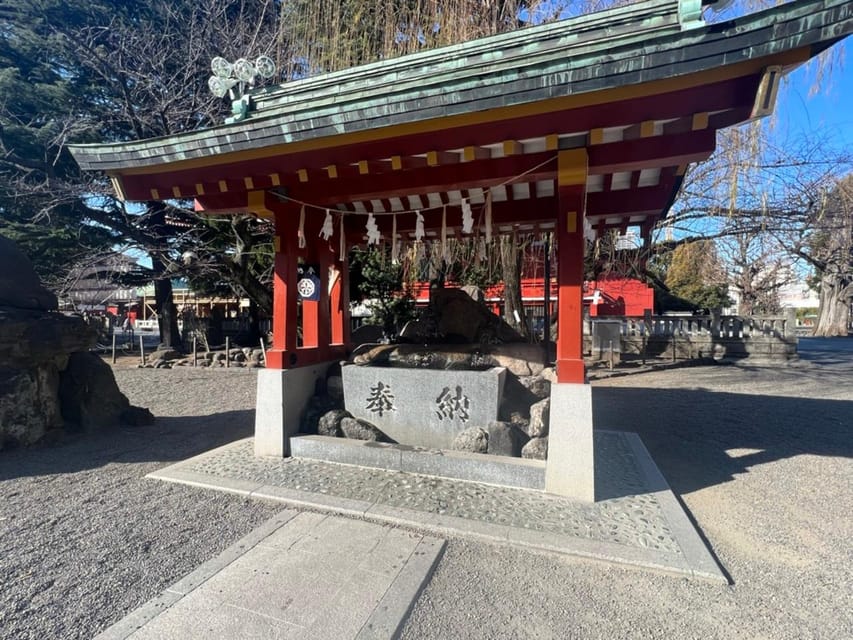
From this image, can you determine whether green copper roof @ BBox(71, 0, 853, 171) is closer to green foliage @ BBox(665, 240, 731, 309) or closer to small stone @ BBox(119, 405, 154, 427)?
small stone @ BBox(119, 405, 154, 427)

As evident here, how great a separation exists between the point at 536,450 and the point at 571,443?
0.51 m

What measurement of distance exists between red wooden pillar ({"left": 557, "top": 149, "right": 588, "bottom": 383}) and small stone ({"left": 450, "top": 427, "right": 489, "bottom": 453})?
1.05m

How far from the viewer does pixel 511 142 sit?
11.2 feet

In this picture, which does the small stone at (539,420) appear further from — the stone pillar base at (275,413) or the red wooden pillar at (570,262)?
the stone pillar base at (275,413)

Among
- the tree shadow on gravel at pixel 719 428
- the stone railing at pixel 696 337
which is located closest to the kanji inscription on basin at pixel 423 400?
the tree shadow on gravel at pixel 719 428

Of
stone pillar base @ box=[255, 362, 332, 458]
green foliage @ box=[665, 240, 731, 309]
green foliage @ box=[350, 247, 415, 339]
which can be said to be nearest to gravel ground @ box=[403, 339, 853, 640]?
stone pillar base @ box=[255, 362, 332, 458]

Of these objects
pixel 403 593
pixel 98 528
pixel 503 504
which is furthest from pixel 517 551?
pixel 98 528

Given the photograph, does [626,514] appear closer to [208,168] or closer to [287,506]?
[287,506]

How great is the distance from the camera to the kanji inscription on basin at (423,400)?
13.8ft

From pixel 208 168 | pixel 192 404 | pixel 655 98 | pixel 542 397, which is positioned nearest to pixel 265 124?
pixel 208 168

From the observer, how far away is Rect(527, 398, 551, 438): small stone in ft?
13.4

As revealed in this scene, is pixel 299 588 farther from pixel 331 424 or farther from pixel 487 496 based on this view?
pixel 331 424

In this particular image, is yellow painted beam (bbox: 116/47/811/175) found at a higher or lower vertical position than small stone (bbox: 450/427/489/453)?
higher

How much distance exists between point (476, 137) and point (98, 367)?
20.1 feet
